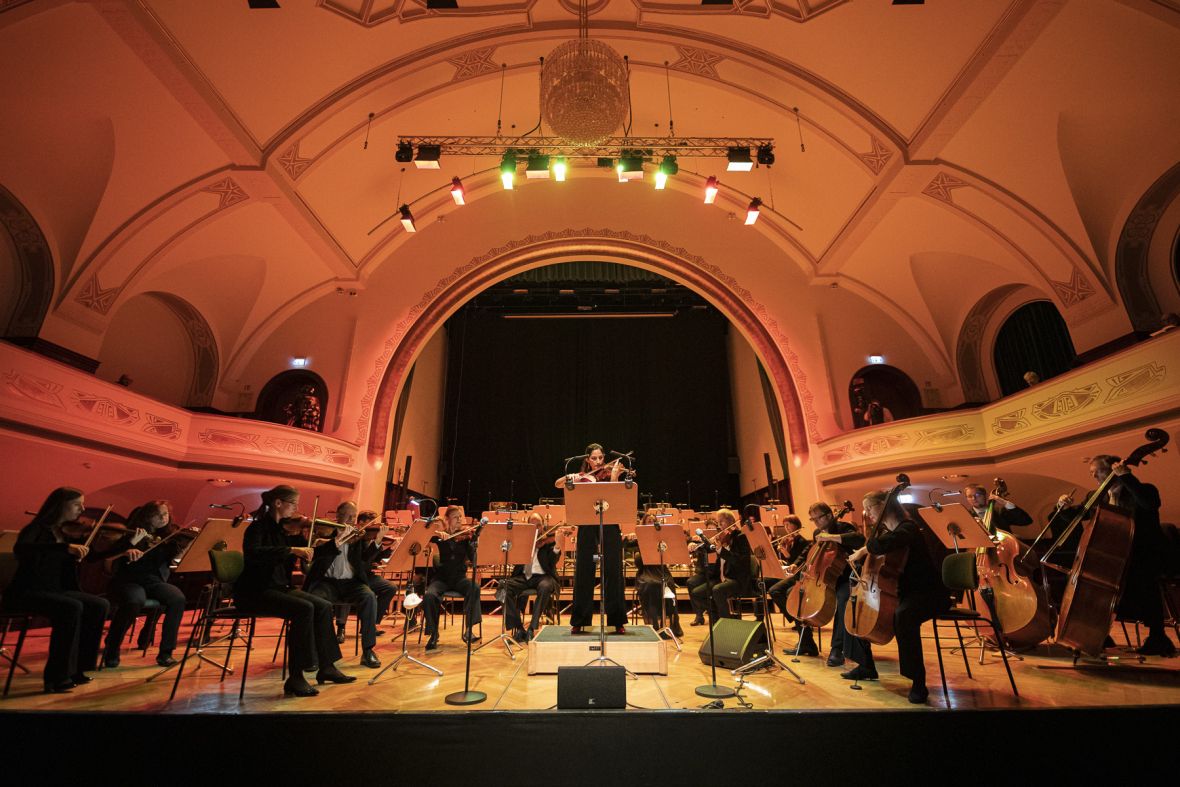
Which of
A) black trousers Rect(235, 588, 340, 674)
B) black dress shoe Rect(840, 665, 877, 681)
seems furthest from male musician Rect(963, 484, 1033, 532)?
black trousers Rect(235, 588, 340, 674)

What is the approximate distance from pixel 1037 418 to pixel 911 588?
21.1 feet

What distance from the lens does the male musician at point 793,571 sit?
5.31 m

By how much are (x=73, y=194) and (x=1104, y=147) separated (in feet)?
46.4

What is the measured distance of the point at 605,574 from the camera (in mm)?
5121

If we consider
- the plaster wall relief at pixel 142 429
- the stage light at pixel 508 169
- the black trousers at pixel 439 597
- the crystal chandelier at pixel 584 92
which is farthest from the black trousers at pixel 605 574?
the plaster wall relief at pixel 142 429

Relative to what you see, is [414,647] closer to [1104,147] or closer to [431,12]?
[431,12]

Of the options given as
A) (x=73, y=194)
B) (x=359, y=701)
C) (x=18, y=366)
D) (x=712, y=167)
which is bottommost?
(x=359, y=701)

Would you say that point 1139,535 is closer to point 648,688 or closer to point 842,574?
point 842,574

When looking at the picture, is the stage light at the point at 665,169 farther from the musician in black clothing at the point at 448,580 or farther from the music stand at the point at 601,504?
the musician in black clothing at the point at 448,580

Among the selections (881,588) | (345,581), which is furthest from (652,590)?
(345,581)

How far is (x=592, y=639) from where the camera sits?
4.54 metres

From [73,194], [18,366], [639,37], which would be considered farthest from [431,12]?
[18,366]

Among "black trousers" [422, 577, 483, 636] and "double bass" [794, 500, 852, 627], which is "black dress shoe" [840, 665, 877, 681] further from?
"black trousers" [422, 577, 483, 636]

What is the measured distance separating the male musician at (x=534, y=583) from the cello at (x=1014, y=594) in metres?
4.13
